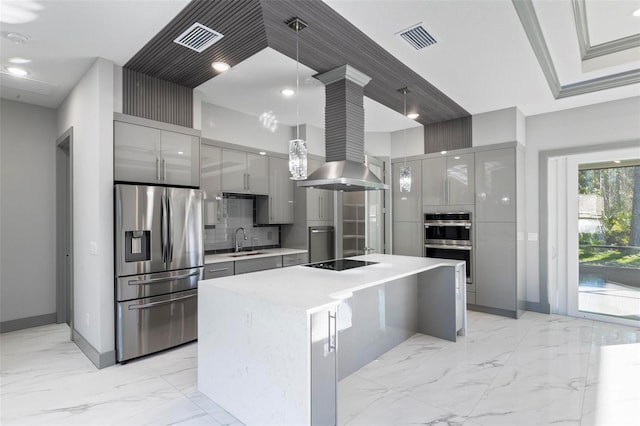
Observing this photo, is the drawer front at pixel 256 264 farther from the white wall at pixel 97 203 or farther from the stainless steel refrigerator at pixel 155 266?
the white wall at pixel 97 203

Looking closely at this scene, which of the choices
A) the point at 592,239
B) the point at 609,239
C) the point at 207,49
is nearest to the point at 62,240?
the point at 207,49

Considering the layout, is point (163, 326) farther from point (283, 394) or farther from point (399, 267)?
point (399, 267)

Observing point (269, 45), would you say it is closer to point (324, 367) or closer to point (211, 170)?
point (211, 170)

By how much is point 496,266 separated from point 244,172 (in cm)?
377

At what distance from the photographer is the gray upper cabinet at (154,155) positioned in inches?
129

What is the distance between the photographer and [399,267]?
3.31 meters

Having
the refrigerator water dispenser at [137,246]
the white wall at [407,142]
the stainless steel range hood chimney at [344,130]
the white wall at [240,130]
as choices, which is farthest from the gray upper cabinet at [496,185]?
the refrigerator water dispenser at [137,246]

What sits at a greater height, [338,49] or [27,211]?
[338,49]

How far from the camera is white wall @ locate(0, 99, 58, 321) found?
4.11m

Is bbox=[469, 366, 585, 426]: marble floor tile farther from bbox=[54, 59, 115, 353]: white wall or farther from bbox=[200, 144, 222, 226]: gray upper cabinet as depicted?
bbox=[200, 144, 222, 226]: gray upper cabinet

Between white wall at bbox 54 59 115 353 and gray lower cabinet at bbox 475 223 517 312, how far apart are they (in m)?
4.61

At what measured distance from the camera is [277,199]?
5.12m

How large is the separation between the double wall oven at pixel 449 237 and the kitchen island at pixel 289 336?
1.98m

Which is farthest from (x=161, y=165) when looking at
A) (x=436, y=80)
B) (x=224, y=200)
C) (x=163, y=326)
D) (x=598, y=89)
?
(x=598, y=89)
